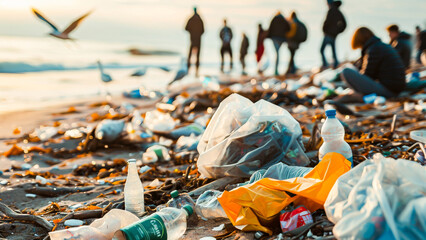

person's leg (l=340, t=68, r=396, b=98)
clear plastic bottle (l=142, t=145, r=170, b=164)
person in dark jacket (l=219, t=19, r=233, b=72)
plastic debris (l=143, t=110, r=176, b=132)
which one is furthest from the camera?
person in dark jacket (l=219, t=19, r=233, b=72)

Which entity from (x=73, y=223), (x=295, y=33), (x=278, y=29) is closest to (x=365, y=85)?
(x=73, y=223)

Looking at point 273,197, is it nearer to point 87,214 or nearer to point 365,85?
point 87,214

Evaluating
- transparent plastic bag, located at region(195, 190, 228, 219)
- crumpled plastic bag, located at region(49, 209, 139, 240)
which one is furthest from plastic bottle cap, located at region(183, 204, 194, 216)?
crumpled plastic bag, located at region(49, 209, 139, 240)

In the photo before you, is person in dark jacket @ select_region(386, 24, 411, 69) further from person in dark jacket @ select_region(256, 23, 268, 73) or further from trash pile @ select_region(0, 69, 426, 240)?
person in dark jacket @ select_region(256, 23, 268, 73)

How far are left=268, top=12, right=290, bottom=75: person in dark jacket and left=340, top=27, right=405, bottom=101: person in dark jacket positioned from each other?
18.3 ft

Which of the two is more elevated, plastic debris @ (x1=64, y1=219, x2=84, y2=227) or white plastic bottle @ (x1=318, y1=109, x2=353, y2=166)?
white plastic bottle @ (x1=318, y1=109, x2=353, y2=166)

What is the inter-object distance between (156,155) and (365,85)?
12.3ft

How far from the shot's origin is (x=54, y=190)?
3676 mm

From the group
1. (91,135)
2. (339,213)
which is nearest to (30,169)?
(91,135)

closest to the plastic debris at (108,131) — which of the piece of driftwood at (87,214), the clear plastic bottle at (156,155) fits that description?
the clear plastic bottle at (156,155)

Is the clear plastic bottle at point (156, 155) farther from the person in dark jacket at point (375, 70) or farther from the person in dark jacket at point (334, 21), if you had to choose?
the person in dark jacket at point (334, 21)

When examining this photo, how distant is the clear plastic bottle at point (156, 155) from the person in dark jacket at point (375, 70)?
339 cm

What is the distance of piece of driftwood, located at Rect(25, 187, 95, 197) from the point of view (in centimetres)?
365

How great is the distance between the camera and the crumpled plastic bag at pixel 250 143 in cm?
317
